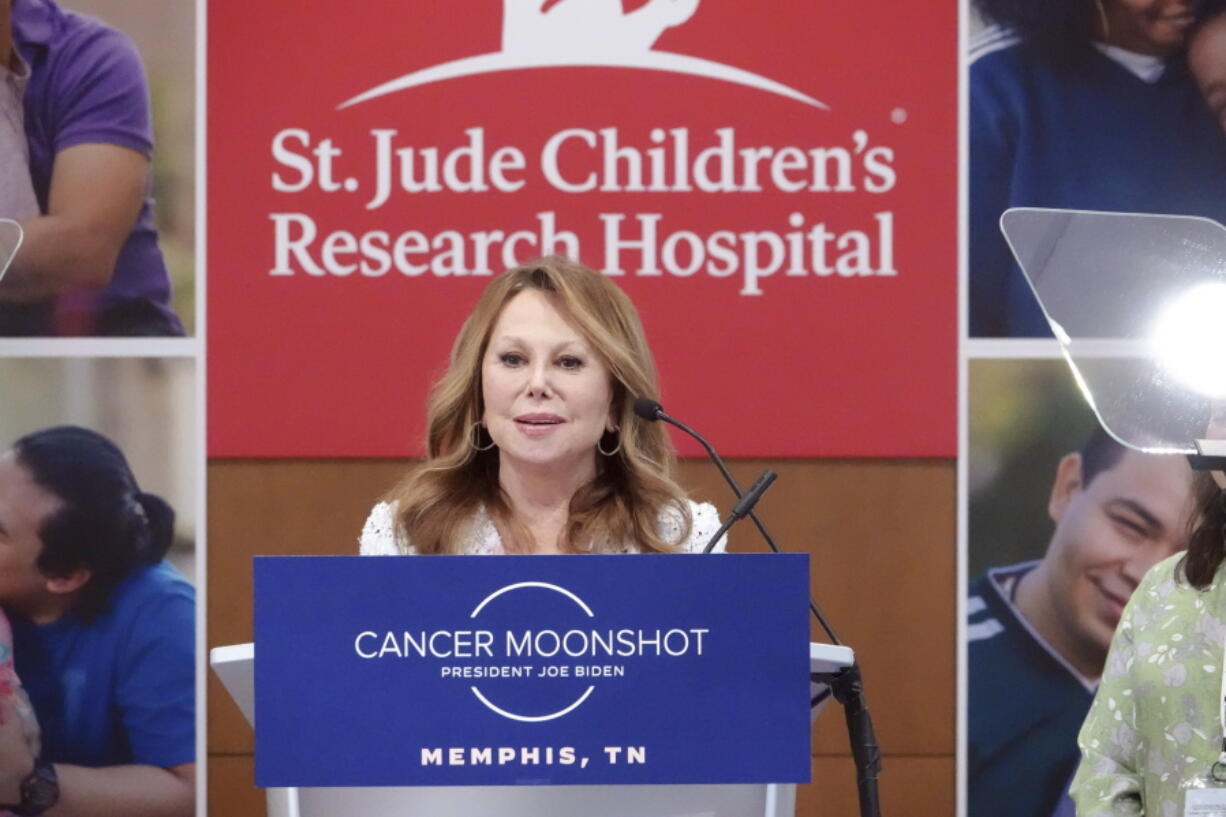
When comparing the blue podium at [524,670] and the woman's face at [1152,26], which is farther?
the woman's face at [1152,26]

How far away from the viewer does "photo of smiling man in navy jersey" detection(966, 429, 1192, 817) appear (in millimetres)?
3791

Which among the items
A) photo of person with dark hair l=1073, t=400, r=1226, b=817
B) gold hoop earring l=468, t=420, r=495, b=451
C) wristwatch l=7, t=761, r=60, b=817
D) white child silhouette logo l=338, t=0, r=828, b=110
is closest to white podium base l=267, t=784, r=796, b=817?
photo of person with dark hair l=1073, t=400, r=1226, b=817

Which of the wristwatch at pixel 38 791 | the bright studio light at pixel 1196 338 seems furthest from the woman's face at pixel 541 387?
the wristwatch at pixel 38 791

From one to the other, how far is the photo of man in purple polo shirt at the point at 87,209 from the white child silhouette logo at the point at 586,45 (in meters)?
0.54

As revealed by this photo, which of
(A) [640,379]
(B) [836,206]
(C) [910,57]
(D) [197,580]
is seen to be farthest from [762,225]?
(D) [197,580]

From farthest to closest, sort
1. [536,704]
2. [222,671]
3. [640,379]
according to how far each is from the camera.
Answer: [640,379]
[222,671]
[536,704]

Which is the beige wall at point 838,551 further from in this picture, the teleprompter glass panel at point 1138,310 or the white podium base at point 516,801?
the white podium base at point 516,801

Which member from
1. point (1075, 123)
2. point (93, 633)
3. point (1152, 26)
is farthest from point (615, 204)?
point (93, 633)

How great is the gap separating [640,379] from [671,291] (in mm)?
1119

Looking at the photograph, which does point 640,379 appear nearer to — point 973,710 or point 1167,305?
point 1167,305

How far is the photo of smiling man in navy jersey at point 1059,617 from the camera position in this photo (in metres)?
3.79

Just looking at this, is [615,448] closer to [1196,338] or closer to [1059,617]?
[1196,338]

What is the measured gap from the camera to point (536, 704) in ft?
5.82

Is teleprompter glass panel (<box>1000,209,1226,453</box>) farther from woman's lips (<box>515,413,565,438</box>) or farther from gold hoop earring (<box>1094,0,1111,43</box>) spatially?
gold hoop earring (<box>1094,0,1111,43</box>)
